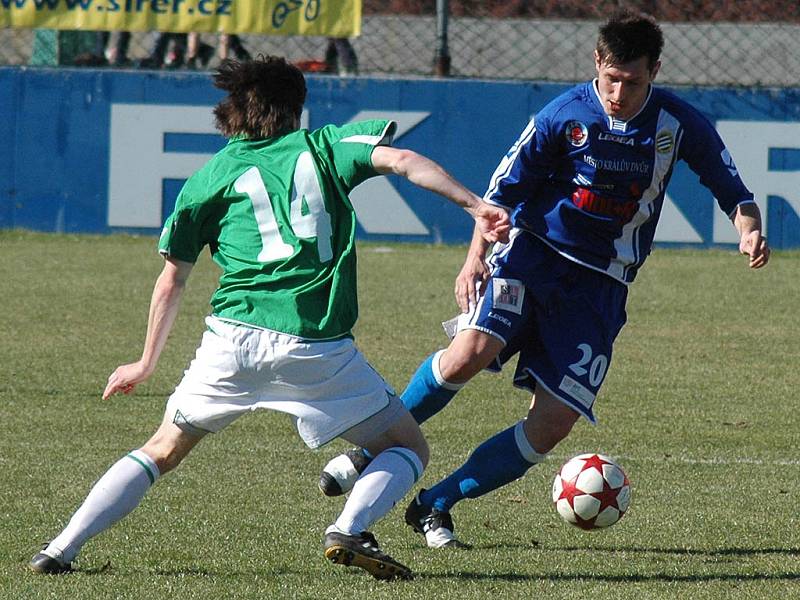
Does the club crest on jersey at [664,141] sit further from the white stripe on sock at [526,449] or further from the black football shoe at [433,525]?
the black football shoe at [433,525]

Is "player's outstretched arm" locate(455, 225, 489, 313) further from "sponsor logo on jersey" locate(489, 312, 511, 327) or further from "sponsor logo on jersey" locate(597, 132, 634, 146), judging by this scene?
"sponsor logo on jersey" locate(597, 132, 634, 146)

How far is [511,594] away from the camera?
169 inches

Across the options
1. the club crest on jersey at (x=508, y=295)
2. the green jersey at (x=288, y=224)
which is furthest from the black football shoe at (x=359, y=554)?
the club crest on jersey at (x=508, y=295)

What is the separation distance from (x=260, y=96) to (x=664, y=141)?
156 cm

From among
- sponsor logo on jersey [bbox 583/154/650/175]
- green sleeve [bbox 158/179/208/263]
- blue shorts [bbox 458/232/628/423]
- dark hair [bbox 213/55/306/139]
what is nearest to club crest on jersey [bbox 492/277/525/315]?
blue shorts [bbox 458/232/628/423]

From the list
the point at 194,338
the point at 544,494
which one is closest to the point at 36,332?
the point at 194,338

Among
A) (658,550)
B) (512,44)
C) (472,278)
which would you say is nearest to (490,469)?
(658,550)

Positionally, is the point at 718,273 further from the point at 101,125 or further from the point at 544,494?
the point at 544,494

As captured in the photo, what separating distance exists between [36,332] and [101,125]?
501cm

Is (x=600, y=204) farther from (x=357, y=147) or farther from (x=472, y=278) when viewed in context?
(x=357, y=147)

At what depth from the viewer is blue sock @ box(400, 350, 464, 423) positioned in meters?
5.27

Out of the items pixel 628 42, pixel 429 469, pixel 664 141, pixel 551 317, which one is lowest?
pixel 429 469

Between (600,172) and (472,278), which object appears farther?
(600,172)

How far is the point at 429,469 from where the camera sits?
6.22 metres
